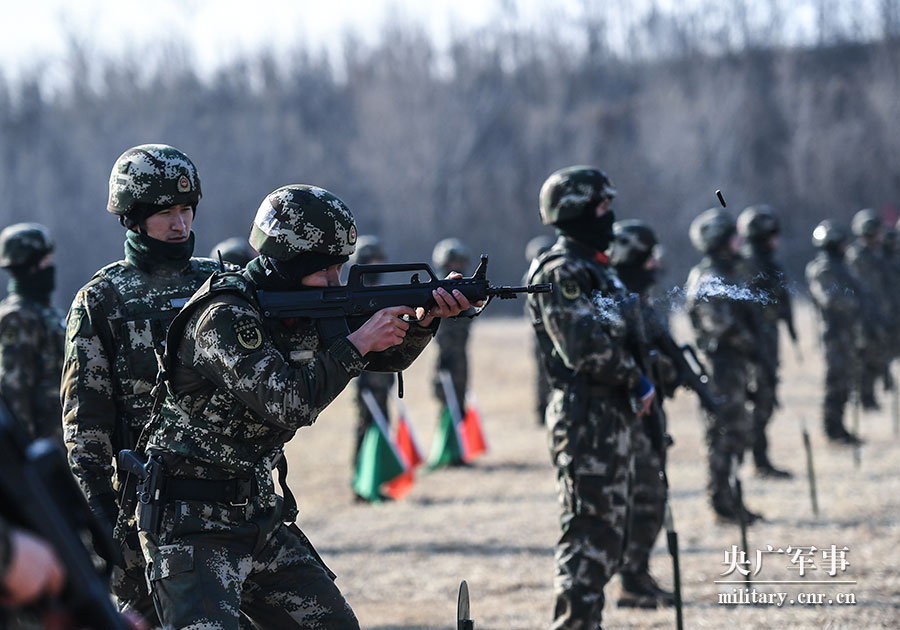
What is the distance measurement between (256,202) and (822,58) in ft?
78.2

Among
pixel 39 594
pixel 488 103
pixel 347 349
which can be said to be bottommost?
pixel 39 594

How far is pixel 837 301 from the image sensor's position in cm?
1301

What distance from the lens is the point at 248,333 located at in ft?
12.3

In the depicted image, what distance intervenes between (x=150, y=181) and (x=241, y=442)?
4.40 ft

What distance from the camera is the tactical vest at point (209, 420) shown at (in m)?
3.88

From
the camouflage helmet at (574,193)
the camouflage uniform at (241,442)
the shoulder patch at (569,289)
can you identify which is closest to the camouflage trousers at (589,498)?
the shoulder patch at (569,289)

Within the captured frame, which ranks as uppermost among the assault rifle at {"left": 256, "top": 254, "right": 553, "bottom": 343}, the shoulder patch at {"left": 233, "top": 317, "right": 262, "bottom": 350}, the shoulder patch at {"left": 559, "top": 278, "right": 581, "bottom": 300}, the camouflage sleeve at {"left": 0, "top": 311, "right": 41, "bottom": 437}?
the assault rifle at {"left": 256, "top": 254, "right": 553, "bottom": 343}

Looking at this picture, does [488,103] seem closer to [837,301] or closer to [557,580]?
[837,301]

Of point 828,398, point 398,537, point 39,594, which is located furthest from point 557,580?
point 828,398

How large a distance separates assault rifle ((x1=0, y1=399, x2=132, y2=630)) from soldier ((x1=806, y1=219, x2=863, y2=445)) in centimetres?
1126

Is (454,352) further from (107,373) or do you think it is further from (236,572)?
(236,572)

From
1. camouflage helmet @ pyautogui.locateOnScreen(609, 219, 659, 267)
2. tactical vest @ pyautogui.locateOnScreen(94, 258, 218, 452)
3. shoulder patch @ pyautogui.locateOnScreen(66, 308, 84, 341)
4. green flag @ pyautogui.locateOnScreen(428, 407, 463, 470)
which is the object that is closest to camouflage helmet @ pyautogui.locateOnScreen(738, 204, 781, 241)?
camouflage helmet @ pyautogui.locateOnScreen(609, 219, 659, 267)

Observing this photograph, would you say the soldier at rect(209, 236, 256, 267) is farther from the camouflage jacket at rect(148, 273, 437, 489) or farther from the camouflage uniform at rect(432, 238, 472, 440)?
the camouflage uniform at rect(432, 238, 472, 440)

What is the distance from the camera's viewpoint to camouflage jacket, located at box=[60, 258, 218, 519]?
4.48 metres
